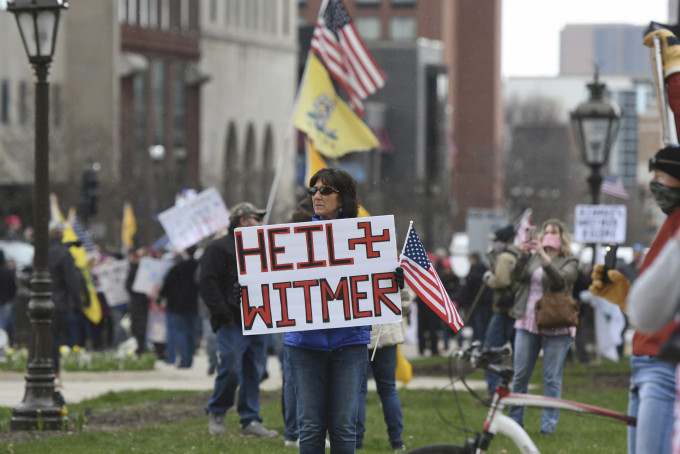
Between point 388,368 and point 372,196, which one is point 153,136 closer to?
point 372,196

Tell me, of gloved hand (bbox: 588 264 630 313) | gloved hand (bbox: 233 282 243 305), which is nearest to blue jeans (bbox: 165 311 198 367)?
gloved hand (bbox: 233 282 243 305)

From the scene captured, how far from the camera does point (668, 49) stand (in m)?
7.57

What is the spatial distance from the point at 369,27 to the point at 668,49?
118790mm

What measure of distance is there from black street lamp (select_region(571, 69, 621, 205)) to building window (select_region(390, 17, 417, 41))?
4028 inches

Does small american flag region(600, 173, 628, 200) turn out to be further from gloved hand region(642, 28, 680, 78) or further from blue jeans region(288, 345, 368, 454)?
blue jeans region(288, 345, 368, 454)

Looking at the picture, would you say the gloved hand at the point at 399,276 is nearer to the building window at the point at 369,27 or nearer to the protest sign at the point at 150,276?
the protest sign at the point at 150,276

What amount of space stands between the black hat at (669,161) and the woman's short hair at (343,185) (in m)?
1.98

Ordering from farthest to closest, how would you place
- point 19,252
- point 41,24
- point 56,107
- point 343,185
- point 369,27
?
point 369,27 < point 56,107 < point 19,252 < point 41,24 < point 343,185

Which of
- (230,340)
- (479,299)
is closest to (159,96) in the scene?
(479,299)

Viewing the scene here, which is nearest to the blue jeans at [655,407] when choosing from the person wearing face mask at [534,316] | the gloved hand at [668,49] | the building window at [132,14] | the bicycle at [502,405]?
the bicycle at [502,405]

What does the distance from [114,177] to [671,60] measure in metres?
55.0

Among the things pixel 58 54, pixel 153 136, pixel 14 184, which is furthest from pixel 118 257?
pixel 153 136

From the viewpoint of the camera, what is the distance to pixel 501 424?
22.3ft

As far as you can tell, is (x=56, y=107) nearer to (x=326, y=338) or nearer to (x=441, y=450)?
(x=326, y=338)
